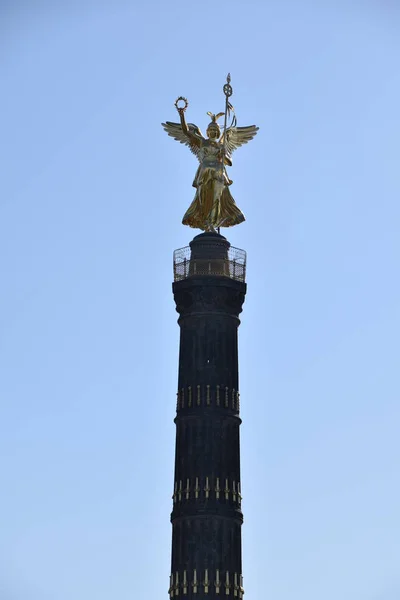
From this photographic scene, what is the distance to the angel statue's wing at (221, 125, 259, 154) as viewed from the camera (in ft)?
504

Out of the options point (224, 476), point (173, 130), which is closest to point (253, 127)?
point (173, 130)

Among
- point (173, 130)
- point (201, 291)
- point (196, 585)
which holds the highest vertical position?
point (173, 130)

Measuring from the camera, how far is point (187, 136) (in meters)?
152

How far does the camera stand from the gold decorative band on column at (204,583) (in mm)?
140125

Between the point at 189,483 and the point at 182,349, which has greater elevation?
the point at 182,349

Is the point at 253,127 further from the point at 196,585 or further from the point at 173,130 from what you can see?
the point at 196,585

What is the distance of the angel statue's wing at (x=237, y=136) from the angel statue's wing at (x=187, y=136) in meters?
2.13

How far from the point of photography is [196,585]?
460ft

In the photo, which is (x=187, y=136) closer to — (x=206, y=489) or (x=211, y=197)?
(x=211, y=197)

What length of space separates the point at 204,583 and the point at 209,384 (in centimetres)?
1488

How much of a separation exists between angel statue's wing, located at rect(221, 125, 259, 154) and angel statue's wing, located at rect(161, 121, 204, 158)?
213 cm

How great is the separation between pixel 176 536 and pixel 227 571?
459 cm

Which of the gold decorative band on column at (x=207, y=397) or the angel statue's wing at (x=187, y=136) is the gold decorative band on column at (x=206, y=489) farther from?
the angel statue's wing at (x=187, y=136)

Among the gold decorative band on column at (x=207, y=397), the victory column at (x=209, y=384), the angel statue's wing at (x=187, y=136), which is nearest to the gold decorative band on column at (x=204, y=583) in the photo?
the victory column at (x=209, y=384)
